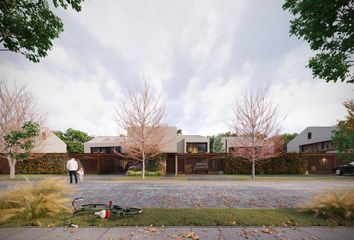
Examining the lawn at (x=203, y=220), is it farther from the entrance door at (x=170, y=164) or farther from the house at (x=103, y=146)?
the house at (x=103, y=146)

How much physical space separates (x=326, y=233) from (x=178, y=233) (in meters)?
3.37

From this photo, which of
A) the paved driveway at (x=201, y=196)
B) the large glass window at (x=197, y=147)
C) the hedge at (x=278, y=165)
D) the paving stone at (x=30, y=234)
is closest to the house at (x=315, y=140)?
the hedge at (x=278, y=165)

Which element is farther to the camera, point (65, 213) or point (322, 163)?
point (322, 163)

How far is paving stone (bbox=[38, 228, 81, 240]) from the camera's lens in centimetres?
503

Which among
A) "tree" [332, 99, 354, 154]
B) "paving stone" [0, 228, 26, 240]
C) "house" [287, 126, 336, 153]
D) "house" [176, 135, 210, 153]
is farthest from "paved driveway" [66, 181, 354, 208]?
"house" [176, 135, 210, 153]

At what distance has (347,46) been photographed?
7016 millimetres

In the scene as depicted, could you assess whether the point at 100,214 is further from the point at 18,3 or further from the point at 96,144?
the point at 96,144

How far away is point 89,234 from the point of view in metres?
5.21

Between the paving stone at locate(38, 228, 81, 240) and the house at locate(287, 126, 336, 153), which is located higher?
the house at locate(287, 126, 336, 153)

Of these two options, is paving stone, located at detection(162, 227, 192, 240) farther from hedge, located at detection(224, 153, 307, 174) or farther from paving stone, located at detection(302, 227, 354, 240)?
hedge, located at detection(224, 153, 307, 174)

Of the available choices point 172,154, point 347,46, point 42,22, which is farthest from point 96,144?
point 347,46

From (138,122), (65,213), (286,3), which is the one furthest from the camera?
(138,122)

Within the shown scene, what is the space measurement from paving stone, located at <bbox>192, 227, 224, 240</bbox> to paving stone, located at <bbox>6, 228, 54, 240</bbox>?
346 centimetres

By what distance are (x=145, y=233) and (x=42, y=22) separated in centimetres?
608
